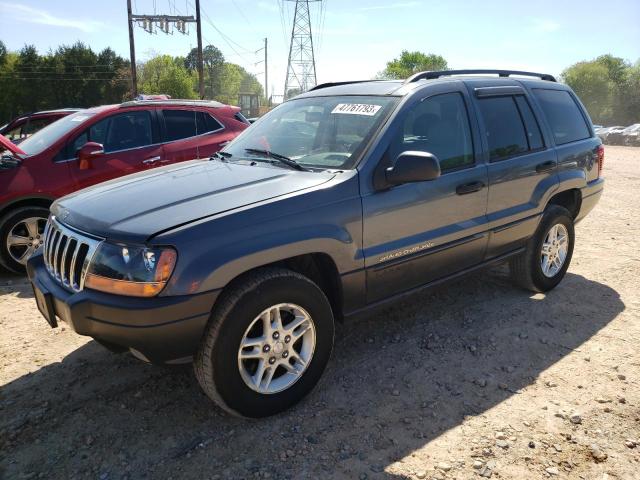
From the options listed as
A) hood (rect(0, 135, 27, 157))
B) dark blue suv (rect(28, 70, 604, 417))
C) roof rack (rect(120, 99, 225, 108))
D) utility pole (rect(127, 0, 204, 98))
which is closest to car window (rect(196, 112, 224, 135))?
roof rack (rect(120, 99, 225, 108))

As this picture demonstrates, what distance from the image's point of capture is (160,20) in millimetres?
26016

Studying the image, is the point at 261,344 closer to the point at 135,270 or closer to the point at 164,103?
the point at 135,270

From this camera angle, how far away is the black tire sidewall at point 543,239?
14.5ft

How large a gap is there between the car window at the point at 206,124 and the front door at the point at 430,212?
12.5 feet

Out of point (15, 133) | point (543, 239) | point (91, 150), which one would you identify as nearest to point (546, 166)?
point (543, 239)

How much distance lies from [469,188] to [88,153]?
13.0 feet

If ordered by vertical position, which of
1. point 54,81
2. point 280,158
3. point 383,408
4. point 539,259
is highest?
point 54,81

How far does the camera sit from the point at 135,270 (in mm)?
2383

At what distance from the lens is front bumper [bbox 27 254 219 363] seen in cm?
237

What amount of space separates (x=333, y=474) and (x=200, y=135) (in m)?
5.05

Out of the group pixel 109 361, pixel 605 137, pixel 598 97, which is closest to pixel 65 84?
pixel 605 137

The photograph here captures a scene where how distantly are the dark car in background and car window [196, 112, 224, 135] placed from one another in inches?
100

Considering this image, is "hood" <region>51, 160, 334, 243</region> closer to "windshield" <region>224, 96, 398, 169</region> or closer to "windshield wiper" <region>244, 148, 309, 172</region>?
"windshield wiper" <region>244, 148, 309, 172</region>

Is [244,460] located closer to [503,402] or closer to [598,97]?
[503,402]
